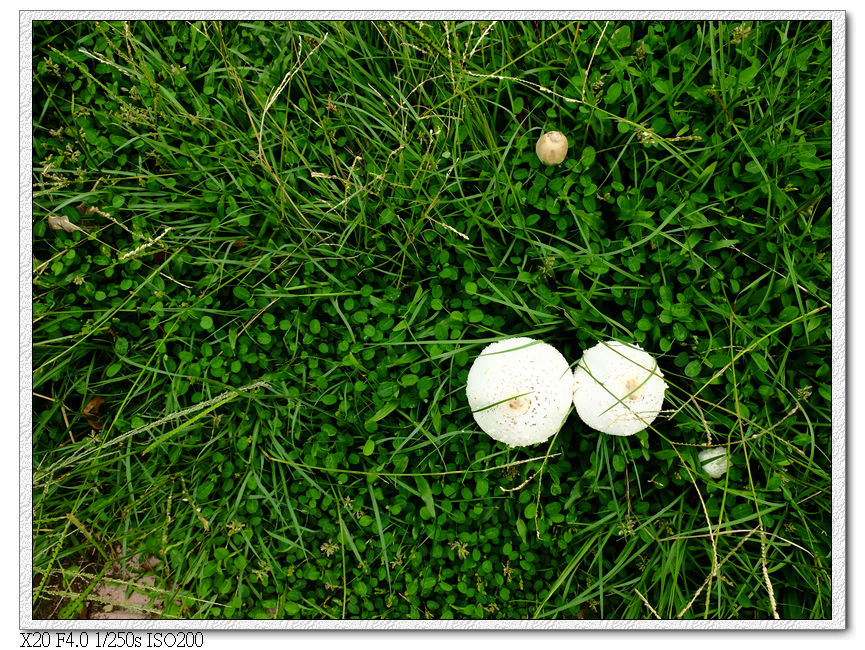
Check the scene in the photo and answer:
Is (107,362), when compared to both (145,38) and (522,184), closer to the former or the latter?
(145,38)

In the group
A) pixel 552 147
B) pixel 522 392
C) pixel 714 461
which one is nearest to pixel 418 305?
pixel 522 392

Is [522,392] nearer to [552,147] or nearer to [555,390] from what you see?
[555,390]

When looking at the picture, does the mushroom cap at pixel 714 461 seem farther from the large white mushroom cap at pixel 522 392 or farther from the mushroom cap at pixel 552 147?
the mushroom cap at pixel 552 147

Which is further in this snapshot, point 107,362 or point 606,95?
point 107,362

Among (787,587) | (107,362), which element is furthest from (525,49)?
(787,587)

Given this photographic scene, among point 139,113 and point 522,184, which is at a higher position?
point 139,113

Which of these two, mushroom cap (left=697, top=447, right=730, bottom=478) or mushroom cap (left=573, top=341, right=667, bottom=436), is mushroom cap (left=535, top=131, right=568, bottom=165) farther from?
mushroom cap (left=697, top=447, right=730, bottom=478)

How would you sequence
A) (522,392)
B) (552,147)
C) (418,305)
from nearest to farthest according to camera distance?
(522,392)
(552,147)
(418,305)
